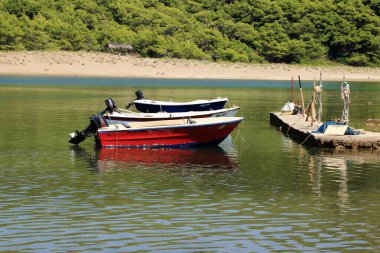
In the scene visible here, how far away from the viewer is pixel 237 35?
134m

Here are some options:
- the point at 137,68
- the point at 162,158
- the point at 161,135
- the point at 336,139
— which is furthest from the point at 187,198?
the point at 137,68

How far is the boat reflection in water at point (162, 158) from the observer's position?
26.0 meters

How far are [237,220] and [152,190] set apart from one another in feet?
13.7

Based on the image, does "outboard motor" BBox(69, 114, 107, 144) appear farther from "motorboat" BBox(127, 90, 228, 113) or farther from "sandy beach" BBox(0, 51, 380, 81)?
"sandy beach" BBox(0, 51, 380, 81)

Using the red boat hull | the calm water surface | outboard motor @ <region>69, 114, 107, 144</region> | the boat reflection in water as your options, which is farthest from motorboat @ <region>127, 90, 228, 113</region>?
the red boat hull

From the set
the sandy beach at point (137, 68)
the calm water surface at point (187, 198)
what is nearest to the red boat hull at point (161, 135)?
the calm water surface at point (187, 198)

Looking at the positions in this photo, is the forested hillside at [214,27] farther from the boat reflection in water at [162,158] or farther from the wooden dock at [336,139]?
the boat reflection in water at [162,158]

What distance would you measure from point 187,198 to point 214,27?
11804 centimetres

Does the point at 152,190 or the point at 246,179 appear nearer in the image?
the point at 152,190

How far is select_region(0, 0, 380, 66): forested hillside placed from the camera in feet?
393

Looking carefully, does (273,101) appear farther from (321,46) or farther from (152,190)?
(321,46)

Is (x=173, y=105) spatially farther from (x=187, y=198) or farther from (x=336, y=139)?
(x=187, y=198)

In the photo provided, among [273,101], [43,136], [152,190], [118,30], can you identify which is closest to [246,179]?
[152,190]

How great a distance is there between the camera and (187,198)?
65.0ft
